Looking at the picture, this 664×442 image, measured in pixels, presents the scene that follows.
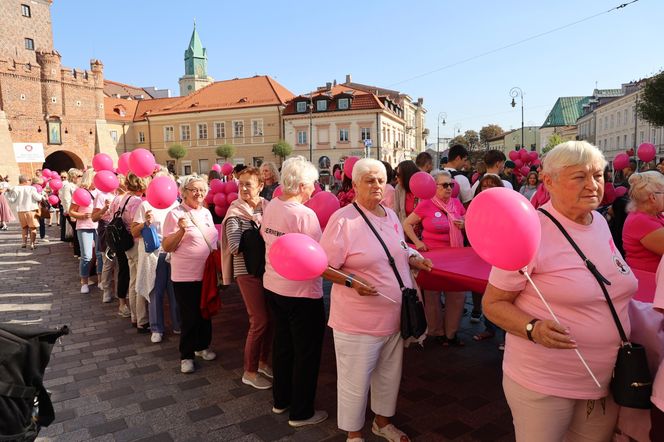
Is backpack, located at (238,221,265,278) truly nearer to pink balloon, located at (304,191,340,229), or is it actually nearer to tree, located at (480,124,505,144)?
pink balloon, located at (304,191,340,229)

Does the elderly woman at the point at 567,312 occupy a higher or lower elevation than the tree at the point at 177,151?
lower

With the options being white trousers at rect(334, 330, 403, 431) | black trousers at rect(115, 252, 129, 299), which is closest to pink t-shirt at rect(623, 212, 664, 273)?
white trousers at rect(334, 330, 403, 431)

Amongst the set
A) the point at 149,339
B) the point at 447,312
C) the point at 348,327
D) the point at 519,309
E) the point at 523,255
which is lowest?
the point at 149,339

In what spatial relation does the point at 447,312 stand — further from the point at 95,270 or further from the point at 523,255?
the point at 95,270

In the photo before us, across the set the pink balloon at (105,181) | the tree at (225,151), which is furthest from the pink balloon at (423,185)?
the tree at (225,151)

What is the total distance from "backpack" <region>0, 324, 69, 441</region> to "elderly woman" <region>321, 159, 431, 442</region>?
1.56 metres

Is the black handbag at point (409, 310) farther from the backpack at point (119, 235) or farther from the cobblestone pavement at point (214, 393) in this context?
the backpack at point (119, 235)

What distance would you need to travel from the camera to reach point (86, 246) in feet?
24.3

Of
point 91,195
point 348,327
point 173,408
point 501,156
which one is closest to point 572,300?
point 348,327

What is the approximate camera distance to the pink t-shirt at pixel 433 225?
4516 mm

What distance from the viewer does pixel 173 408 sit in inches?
143

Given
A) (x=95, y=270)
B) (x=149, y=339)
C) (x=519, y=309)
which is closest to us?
(x=519, y=309)

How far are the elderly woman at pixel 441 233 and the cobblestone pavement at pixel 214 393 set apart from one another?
0.71 ft

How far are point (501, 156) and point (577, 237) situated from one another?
409 centimetres
